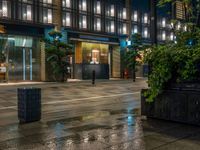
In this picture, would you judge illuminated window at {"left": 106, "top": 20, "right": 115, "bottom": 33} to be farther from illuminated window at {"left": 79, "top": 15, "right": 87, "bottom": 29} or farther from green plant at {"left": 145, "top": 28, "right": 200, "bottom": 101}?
green plant at {"left": 145, "top": 28, "right": 200, "bottom": 101}

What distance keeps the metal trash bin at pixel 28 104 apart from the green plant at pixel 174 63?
322 cm

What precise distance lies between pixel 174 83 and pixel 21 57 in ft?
77.3

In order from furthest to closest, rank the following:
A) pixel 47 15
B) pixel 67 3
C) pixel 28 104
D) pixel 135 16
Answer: pixel 135 16 < pixel 67 3 < pixel 47 15 < pixel 28 104

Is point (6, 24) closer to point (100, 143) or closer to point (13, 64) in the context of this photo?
point (13, 64)

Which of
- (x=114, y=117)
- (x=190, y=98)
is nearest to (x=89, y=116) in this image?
(x=114, y=117)

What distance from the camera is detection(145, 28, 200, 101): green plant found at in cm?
791

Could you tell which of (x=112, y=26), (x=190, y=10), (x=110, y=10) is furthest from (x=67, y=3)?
(x=190, y=10)

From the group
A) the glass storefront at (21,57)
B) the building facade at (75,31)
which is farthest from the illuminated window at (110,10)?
the glass storefront at (21,57)

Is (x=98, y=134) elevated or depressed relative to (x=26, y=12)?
depressed

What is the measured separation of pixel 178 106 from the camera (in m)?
8.03

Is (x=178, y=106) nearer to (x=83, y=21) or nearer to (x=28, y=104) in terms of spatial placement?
(x=28, y=104)

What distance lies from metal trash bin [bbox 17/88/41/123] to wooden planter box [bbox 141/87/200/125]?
3262mm

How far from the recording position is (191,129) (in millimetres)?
7527

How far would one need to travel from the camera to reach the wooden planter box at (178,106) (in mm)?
7707
